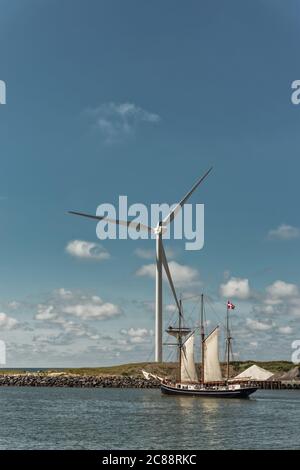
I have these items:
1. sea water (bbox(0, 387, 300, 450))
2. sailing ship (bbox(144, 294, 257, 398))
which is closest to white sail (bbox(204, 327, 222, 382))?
sailing ship (bbox(144, 294, 257, 398))

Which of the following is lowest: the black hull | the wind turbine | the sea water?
the sea water

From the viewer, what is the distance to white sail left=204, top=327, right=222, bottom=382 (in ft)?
502

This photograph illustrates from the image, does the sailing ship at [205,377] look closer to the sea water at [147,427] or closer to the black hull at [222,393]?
the black hull at [222,393]

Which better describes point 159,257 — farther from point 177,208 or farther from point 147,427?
point 147,427

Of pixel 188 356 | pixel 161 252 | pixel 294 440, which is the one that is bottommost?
pixel 294 440

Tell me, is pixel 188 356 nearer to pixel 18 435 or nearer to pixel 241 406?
pixel 241 406

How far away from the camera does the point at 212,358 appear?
508 ft

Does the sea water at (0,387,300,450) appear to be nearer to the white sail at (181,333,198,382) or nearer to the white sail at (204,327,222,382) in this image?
the white sail at (204,327,222,382)

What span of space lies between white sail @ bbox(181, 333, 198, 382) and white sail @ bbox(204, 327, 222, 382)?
3.30 metres

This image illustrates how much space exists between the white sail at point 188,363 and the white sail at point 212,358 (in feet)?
10.8
